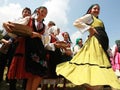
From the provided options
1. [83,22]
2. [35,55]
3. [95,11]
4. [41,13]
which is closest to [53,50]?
[35,55]

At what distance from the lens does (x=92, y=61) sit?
17.5 ft

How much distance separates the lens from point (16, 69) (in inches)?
201

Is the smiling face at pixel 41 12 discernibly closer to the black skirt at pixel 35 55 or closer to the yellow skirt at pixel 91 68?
the black skirt at pixel 35 55

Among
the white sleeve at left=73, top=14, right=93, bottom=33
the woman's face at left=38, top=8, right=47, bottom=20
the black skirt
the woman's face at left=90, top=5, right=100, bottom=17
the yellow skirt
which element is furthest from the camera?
the woman's face at left=90, top=5, right=100, bottom=17

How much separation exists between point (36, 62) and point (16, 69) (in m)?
0.33

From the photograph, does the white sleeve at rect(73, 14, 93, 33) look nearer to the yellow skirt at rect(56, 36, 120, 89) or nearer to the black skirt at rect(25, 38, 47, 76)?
the yellow skirt at rect(56, 36, 120, 89)

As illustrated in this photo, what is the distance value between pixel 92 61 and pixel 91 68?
0.15 metres

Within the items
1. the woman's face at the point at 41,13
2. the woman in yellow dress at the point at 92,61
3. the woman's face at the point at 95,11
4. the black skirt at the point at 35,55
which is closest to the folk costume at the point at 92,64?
the woman in yellow dress at the point at 92,61

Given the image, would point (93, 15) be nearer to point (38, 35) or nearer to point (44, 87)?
point (38, 35)

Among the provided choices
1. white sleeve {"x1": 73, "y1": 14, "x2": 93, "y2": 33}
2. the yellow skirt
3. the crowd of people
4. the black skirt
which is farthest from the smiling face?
the yellow skirt

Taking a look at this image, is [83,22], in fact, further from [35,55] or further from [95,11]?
[35,55]

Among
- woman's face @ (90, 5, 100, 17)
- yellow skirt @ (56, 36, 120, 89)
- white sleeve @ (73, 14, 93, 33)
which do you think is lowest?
yellow skirt @ (56, 36, 120, 89)

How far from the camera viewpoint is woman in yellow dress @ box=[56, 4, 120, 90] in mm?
5021

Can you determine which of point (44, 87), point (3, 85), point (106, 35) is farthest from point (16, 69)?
point (3, 85)
